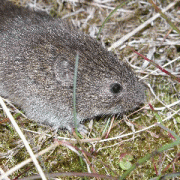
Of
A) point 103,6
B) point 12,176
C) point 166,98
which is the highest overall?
point 103,6

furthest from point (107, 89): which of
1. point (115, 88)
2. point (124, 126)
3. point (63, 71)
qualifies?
point (124, 126)

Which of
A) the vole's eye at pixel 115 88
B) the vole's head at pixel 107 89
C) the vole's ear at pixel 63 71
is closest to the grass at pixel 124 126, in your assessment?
the vole's head at pixel 107 89

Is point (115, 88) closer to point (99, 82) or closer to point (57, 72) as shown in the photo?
point (99, 82)

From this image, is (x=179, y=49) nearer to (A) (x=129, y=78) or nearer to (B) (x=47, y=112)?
(A) (x=129, y=78)

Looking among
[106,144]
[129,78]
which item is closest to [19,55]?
[129,78]

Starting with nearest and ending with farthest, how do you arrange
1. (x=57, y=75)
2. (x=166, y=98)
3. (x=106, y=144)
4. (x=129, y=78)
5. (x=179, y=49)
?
(x=57, y=75) < (x=129, y=78) < (x=106, y=144) < (x=166, y=98) < (x=179, y=49)

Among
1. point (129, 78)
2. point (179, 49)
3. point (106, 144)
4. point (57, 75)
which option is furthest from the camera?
point (179, 49)
